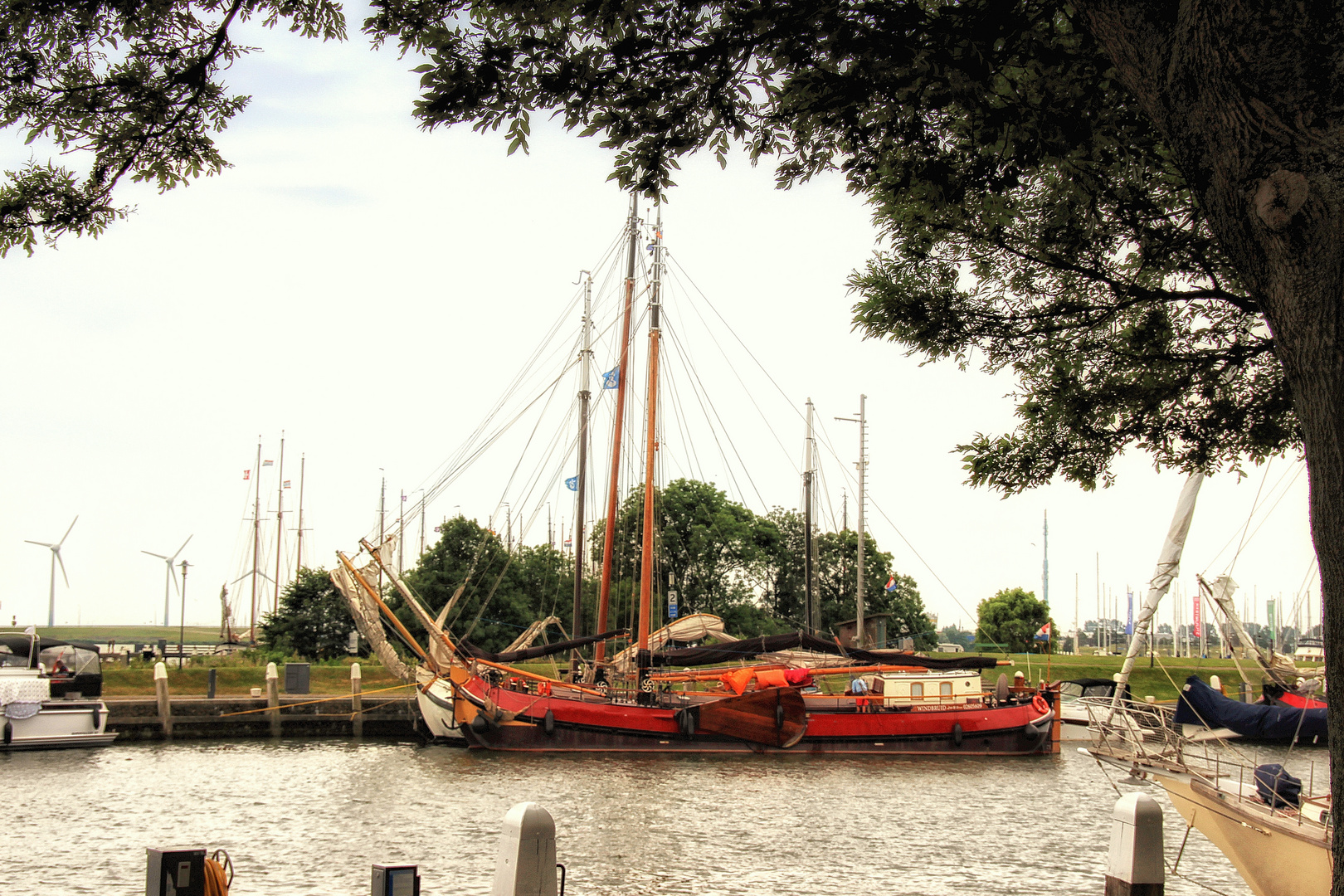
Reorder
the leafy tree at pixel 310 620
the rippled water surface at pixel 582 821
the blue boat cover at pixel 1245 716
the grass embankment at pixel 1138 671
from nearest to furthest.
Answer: the rippled water surface at pixel 582 821, the blue boat cover at pixel 1245 716, the grass embankment at pixel 1138 671, the leafy tree at pixel 310 620

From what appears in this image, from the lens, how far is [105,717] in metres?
32.1

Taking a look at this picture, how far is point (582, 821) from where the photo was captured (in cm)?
2108

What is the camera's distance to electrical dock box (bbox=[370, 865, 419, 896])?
6953 mm

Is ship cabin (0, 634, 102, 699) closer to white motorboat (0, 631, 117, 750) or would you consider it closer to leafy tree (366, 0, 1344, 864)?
white motorboat (0, 631, 117, 750)

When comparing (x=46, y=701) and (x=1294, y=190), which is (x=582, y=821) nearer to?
(x=1294, y=190)

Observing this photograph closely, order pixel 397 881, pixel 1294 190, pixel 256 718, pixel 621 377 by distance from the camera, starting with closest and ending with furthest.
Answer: pixel 1294 190 < pixel 397 881 < pixel 256 718 < pixel 621 377

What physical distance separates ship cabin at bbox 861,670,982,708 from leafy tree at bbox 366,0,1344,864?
93.8 feet

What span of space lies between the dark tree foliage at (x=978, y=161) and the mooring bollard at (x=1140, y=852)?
142 inches

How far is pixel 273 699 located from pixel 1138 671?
40.9m

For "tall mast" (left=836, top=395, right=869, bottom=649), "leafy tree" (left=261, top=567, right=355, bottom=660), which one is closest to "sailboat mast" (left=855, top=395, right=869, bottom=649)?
"tall mast" (left=836, top=395, right=869, bottom=649)

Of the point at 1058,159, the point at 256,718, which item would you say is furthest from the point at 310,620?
the point at 1058,159

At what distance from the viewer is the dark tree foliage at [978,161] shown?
22.0ft

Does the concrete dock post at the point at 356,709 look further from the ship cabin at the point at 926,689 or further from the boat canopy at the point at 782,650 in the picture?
the ship cabin at the point at 926,689

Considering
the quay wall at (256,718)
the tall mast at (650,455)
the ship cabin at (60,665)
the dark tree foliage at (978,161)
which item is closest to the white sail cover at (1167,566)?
the tall mast at (650,455)
